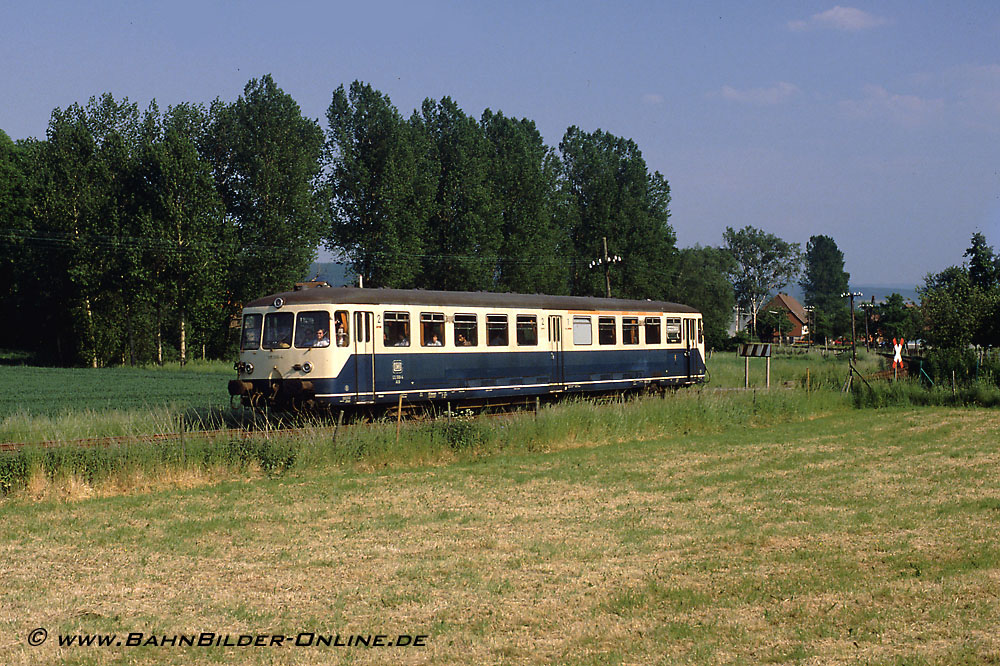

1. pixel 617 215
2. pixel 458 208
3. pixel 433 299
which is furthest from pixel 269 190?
pixel 433 299

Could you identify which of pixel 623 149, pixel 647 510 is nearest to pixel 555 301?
pixel 647 510

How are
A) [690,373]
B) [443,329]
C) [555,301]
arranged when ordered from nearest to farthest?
[443,329], [555,301], [690,373]

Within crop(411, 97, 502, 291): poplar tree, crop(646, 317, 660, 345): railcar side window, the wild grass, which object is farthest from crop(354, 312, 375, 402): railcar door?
crop(411, 97, 502, 291): poplar tree

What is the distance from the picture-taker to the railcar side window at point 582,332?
1088 inches

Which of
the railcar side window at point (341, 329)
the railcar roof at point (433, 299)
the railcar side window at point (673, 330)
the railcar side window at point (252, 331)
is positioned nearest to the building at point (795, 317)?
the railcar side window at point (673, 330)

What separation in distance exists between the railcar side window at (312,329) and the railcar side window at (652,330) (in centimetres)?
1248

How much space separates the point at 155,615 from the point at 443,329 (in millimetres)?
15640

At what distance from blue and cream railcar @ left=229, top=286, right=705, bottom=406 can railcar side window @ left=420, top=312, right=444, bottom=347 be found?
2 centimetres

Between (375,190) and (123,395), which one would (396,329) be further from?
(375,190)

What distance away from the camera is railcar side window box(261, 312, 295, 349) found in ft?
71.4

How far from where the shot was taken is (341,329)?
21.5 m

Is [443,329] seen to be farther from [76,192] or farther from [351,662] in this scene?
[76,192]

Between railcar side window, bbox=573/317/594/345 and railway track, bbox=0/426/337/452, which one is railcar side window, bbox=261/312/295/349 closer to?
railway track, bbox=0/426/337/452

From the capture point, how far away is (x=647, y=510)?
13539 millimetres
